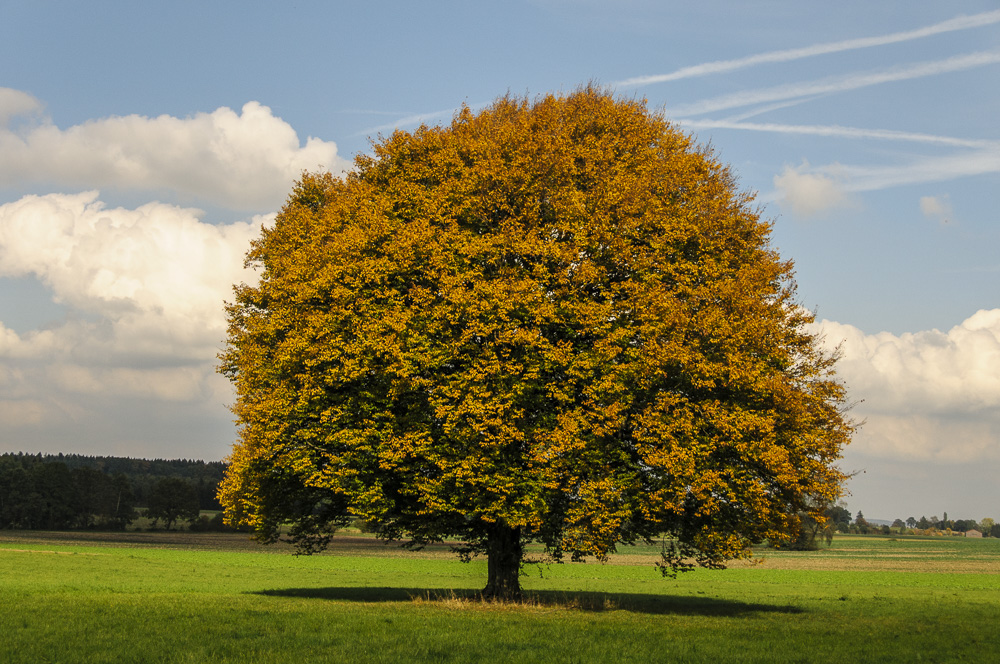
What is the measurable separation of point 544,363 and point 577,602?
34.8ft

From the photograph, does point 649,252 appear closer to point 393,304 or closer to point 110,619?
point 393,304

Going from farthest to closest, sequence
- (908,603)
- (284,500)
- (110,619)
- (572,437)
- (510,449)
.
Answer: (908,603)
(284,500)
(510,449)
(572,437)
(110,619)

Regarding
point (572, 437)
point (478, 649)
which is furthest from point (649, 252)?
point (478, 649)

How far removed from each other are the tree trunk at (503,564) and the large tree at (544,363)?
0.10 m

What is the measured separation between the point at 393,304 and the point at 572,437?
8114mm

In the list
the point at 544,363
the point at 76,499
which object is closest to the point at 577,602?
the point at 544,363

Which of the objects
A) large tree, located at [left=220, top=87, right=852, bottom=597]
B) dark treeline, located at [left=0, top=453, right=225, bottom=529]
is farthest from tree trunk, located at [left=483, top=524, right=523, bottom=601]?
dark treeline, located at [left=0, top=453, right=225, bottom=529]

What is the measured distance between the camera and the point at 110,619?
79.1 feet

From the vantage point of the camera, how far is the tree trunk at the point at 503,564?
105 feet

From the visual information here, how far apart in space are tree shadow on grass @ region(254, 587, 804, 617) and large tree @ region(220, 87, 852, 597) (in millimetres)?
1903

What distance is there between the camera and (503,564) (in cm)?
3244

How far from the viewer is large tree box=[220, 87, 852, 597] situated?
28.3 metres

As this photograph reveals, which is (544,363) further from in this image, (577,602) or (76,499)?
(76,499)

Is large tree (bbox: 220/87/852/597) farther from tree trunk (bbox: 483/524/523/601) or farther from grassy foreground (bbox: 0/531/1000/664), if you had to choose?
grassy foreground (bbox: 0/531/1000/664)
